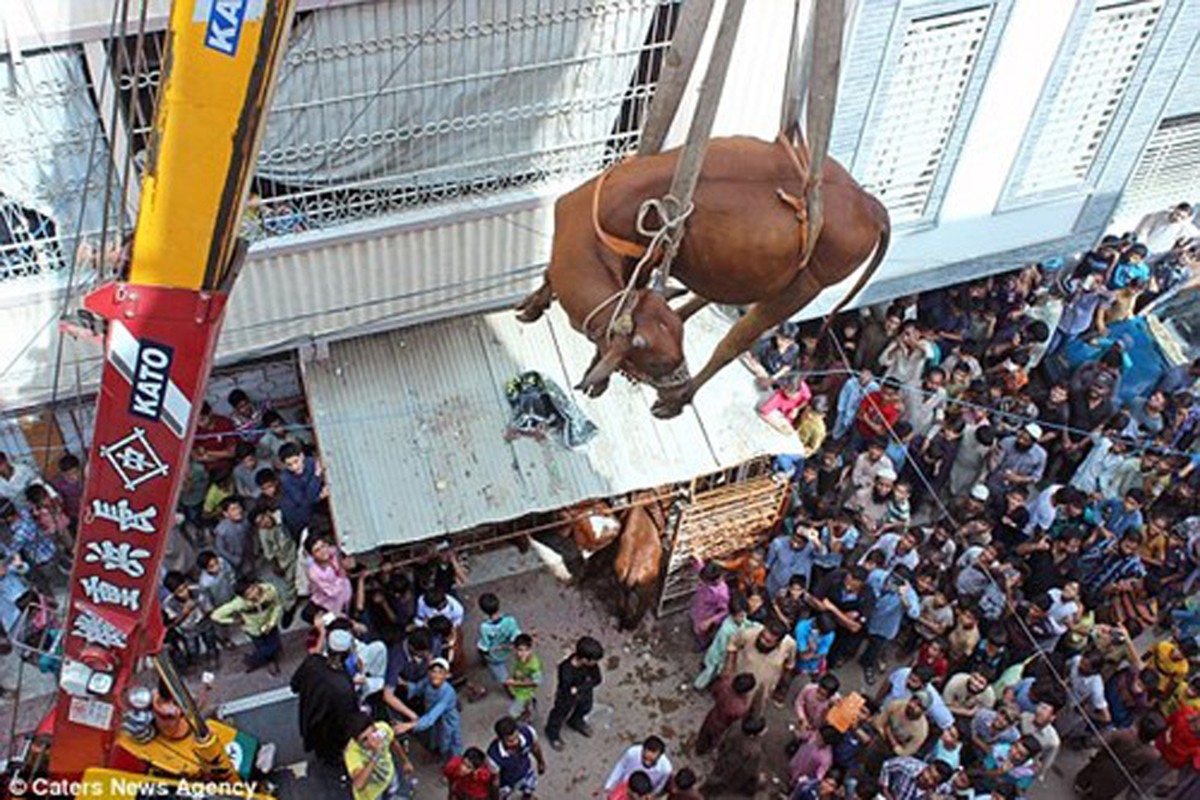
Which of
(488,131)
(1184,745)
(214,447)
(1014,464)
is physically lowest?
(1184,745)

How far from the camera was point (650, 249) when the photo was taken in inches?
229

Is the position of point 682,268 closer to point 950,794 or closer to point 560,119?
point 560,119

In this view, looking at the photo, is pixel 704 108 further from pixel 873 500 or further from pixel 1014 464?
pixel 1014 464

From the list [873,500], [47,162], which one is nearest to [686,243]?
[47,162]

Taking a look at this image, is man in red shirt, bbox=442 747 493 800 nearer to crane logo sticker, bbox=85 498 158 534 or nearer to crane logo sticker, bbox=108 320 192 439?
crane logo sticker, bbox=85 498 158 534

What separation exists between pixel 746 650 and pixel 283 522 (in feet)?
14.0

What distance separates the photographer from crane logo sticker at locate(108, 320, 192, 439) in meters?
6.38

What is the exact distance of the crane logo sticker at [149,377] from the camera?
6379mm

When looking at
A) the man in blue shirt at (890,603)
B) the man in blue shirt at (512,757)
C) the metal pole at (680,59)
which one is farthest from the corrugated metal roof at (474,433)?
the metal pole at (680,59)

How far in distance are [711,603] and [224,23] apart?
7.53 meters

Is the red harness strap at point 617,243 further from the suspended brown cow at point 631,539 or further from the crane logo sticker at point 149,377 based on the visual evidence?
the suspended brown cow at point 631,539

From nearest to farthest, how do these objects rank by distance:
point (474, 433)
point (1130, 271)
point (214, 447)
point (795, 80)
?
point (795, 80)
point (474, 433)
point (214, 447)
point (1130, 271)

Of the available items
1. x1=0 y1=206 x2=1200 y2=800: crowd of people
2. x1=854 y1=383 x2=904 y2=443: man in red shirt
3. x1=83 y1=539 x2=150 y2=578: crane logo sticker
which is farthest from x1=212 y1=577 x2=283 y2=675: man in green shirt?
x1=854 y1=383 x2=904 y2=443: man in red shirt

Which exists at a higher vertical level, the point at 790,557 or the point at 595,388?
the point at 790,557
